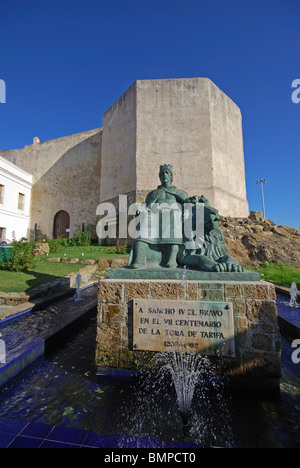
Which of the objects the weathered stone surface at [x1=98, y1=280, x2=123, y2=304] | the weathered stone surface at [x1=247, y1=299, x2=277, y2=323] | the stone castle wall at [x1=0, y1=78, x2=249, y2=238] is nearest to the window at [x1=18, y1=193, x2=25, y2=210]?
the stone castle wall at [x1=0, y1=78, x2=249, y2=238]

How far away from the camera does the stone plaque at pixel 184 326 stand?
78.3 inches

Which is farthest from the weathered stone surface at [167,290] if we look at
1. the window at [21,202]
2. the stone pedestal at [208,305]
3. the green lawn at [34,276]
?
the window at [21,202]

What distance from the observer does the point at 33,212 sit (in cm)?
1975

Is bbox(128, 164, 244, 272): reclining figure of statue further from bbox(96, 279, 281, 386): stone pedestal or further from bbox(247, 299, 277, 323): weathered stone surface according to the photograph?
bbox(247, 299, 277, 323): weathered stone surface

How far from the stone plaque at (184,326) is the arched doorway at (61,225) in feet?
58.5

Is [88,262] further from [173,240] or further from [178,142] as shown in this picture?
[178,142]

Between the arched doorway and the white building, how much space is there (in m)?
2.44

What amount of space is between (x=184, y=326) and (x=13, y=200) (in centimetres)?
1931

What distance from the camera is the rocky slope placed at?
8539 millimetres

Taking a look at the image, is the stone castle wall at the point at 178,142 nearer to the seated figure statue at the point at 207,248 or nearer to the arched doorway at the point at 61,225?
the arched doorway at the point at 61,225

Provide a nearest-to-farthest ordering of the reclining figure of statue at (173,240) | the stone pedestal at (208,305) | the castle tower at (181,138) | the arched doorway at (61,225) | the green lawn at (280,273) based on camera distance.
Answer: the stone pedestal at (208,305), the reclining figure of statue at (173,240), the green lawn at (280,273), the castle tower at (181,138), the arched doorway at (61,225)

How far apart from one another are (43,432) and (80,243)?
12757 millimetres

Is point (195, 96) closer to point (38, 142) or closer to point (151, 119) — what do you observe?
point (151, 119)

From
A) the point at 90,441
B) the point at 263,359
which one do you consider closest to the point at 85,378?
the point at 90,441
